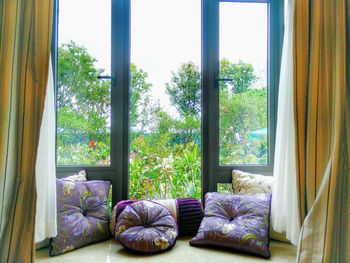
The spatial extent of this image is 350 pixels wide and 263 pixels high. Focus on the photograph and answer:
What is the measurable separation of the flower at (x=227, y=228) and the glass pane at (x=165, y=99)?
44 cm

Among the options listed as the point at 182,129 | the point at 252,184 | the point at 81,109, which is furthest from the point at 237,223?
the point at 81,109

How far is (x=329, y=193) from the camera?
117cm

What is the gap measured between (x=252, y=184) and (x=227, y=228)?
0.38 metres

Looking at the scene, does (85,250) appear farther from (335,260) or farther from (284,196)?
(335,260)

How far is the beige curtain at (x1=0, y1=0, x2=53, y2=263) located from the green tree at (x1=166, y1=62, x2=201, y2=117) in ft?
2.94

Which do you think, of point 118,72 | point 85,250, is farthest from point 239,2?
point 85,250

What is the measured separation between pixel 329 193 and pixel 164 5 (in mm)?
1691

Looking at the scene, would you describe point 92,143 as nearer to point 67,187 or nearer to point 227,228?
point 67,187

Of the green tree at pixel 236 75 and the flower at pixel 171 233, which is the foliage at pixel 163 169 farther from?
the green tree at pixel 236 75

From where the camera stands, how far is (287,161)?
142 centimetres

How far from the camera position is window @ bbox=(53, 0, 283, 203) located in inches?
71.7

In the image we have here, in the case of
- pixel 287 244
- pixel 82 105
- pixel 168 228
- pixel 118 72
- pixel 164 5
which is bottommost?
pixel 287 244

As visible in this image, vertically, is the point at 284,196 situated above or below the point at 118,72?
below

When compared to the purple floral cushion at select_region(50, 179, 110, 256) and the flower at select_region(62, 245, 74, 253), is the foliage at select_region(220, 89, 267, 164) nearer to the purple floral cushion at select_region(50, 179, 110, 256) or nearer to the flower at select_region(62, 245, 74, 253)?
the purple floral cushion at select_region(50, 179, 110, 256)
